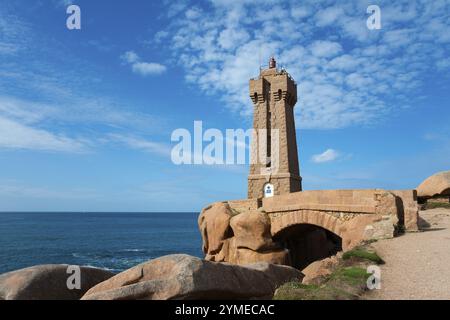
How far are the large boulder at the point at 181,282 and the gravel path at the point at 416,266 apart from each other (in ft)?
9.96

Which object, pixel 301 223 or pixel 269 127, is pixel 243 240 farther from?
pixel 269 127

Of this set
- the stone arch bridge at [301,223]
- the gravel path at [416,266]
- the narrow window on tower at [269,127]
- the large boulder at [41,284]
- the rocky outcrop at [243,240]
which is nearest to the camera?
the gravel path at [416,266]

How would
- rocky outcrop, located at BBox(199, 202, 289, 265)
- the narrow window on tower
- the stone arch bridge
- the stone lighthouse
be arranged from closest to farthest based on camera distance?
1. the stone arch bridge
2. rocky outcrop, located at BBox(199, 202, 289, 265)
3. the stone lighthouse
4. the narrow window on tower

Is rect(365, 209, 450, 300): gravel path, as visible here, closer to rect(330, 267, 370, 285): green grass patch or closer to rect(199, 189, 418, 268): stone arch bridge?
rect(330, 267, 370, 285): green grass patch

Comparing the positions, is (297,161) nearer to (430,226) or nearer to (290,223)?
(290,223)

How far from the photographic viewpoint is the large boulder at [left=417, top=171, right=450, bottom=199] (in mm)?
23400

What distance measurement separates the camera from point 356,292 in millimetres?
7414

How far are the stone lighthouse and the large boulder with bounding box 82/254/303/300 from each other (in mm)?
20337

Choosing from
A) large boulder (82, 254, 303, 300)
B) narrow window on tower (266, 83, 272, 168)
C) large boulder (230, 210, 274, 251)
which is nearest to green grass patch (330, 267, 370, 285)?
large boulder (82, 254, 303, 300)

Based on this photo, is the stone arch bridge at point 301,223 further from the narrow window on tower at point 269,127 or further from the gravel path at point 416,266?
the narrow window on tower at point 269,127

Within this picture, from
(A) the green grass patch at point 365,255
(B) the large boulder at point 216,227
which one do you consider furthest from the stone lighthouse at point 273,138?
(A) the green grass patch at point 365,255

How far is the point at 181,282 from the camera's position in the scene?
784 cm

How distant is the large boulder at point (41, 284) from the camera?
29.7 ft
